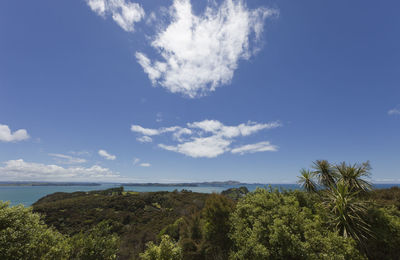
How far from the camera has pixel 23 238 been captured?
9383 mm

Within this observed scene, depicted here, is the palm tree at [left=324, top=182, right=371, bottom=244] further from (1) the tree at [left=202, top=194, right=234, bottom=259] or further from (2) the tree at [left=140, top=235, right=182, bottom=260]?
(2) the tree at [left=140, top=235, right=182, bottom=260]

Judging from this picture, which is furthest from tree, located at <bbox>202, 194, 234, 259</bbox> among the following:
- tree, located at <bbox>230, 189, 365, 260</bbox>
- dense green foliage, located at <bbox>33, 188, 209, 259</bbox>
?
dense green foliage, located at <bbox>33, 188, 209, 259</bbox>

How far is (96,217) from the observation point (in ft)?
149

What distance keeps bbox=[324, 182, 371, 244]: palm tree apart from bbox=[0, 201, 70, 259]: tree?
19.9m

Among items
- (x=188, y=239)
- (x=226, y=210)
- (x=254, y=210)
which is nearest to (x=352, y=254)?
(x=254, y=210)

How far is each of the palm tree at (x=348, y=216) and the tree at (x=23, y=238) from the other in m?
19.9

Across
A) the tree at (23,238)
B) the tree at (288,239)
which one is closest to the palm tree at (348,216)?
the tree at (288,239)

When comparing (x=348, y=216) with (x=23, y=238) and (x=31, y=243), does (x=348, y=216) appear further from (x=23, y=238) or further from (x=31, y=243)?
(x=23, y=238)

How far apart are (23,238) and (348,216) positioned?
21.9 metres

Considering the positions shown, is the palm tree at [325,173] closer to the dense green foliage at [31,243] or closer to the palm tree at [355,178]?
the palm tree at [355,178]

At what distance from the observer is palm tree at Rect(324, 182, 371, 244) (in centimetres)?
1107

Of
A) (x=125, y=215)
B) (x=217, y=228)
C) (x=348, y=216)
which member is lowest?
(x=125, y=215)

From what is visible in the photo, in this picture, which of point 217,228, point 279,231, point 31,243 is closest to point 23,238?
point 31,243

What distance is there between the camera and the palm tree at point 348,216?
11070 millimetres
